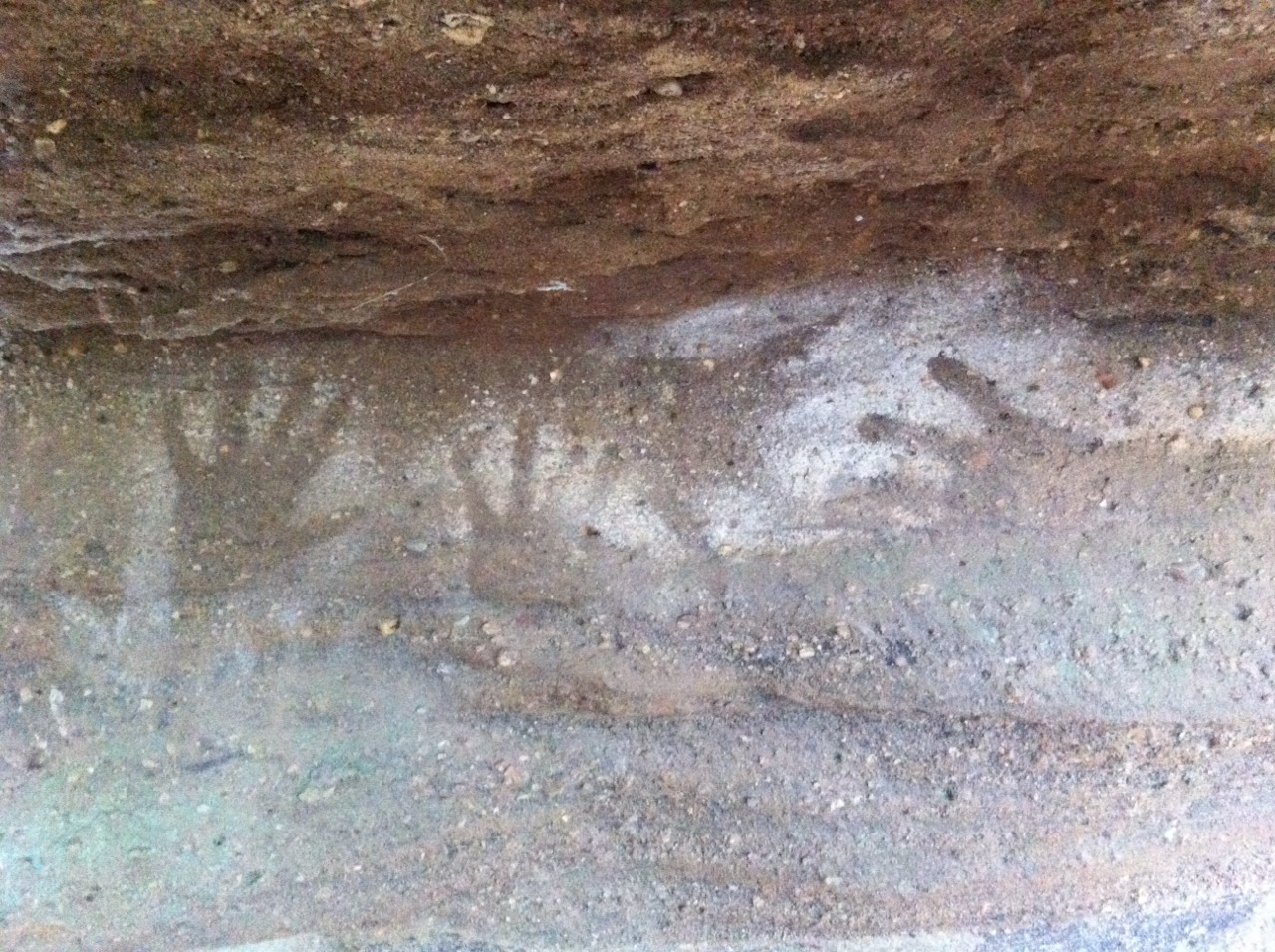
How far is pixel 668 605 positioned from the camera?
1871 millimetres

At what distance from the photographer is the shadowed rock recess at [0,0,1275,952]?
173 cm

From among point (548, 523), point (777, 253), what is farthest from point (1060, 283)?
point (548, 523)

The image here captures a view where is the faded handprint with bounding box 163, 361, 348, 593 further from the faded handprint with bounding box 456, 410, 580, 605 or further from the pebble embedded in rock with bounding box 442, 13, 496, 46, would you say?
the pebble embedded in rock with bounding box 442, 13, 496, 46

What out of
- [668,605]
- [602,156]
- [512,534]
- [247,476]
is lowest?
[668,605]

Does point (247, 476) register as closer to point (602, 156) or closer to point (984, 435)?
point (602, 156)

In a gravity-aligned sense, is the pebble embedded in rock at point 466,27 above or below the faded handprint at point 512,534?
above

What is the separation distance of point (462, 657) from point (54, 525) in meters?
0.81

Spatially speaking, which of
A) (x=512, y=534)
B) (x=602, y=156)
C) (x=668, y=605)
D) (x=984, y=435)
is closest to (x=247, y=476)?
(x=512, y=534)

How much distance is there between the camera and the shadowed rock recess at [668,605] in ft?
5.69

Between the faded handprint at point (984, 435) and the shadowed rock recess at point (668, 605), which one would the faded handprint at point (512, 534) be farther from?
the faded handprint at point (984, 435)

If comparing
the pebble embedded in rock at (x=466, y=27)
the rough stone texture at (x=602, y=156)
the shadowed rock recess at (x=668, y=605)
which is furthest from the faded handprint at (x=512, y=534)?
the pebble embedded in rock at (x=466, y=27)

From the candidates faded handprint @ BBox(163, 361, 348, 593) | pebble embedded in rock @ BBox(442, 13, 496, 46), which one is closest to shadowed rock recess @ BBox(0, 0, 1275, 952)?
faded handprint @ BBox(163, 361, 348, 593)

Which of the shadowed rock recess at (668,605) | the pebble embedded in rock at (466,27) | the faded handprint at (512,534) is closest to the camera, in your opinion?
the pebble embedded in rock at (466,27)

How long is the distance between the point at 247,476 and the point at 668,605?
2.84ft
